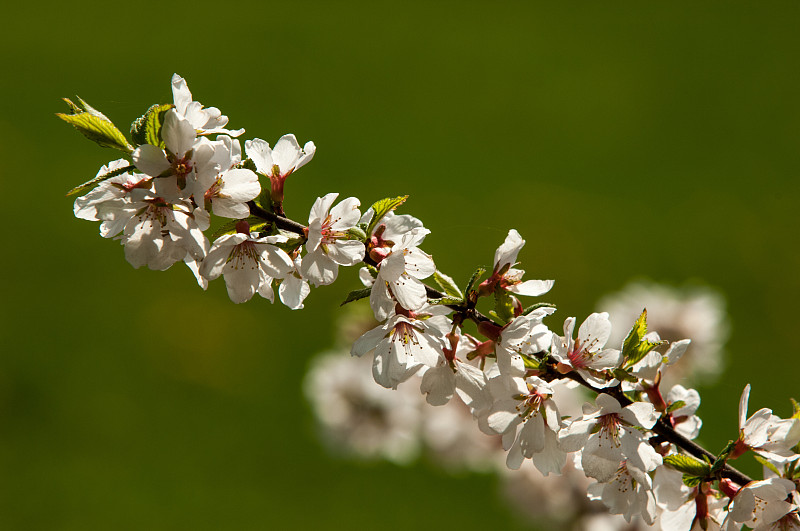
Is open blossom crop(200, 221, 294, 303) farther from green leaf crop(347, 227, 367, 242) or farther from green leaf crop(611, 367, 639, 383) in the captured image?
green leaf crop(611, 367, 639, 383)

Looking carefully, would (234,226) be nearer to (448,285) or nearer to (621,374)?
(448,285)

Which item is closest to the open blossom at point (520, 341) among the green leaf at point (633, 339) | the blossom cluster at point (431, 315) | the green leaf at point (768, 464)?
the blossom cluster at point (431, 315)

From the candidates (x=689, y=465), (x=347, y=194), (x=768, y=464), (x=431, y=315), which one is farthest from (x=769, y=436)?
(x=347, y=194)

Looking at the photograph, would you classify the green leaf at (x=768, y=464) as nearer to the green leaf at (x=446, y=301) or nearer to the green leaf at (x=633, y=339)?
the green leaf at (x=633, y=339)

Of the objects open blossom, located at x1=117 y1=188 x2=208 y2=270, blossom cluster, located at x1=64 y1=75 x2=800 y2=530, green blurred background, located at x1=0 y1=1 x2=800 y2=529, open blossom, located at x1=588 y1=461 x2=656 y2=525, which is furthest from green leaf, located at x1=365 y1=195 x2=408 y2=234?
green blurred background, located at x1=0 y1=1 x2=800 y2=529

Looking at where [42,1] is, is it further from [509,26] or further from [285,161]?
[285,161]

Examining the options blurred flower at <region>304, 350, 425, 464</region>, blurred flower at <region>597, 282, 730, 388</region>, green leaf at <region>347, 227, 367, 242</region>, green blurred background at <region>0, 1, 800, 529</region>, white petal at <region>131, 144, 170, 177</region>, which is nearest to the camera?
white petal at <region>131, 144, 170, 177</region>

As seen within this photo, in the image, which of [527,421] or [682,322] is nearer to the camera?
[527,421]

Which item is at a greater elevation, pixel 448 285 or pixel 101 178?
pixel 101 178
